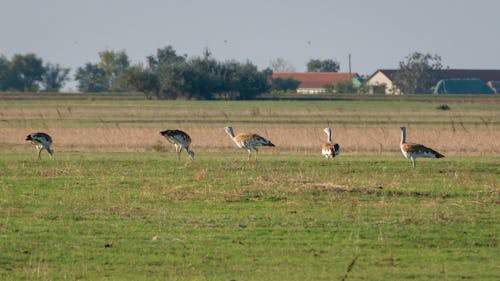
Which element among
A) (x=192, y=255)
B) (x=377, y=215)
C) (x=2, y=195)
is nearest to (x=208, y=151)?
(x=2, y=195)

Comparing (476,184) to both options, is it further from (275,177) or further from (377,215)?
(377,215)

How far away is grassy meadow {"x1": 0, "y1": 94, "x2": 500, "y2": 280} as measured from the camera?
13375mm

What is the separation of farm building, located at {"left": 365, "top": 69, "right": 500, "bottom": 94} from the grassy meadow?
115 metres

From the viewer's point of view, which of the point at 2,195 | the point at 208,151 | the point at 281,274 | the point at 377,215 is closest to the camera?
the point at 281,274

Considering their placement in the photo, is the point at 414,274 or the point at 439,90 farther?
the point at 439,90

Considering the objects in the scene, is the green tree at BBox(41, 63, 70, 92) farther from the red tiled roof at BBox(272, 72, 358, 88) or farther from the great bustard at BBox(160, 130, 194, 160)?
the great bustard at BBox(160, 130, 194, 160)

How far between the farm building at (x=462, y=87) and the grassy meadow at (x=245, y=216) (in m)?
102

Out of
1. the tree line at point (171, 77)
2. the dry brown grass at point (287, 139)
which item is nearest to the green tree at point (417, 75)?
the tree line at point (171, 77)

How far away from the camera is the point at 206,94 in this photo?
97000 millimetres

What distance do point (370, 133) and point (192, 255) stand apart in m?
28.1

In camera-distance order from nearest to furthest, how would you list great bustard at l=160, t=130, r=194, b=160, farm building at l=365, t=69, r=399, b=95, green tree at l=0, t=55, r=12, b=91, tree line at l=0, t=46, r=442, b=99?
1. great bustard at l=160, t=130, r=194, b=160
2. tree line at l=0, t=46, r=442, b=99
3. farm building at l=365, t=69, r=399, b=95
4. green tree at l=0, t=55, r=12, b=91

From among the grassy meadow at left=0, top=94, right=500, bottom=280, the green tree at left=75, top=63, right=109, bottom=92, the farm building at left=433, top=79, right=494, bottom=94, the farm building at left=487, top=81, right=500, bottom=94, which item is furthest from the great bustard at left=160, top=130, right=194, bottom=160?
the green tree at left=75, top=63, right=109, bottom=92

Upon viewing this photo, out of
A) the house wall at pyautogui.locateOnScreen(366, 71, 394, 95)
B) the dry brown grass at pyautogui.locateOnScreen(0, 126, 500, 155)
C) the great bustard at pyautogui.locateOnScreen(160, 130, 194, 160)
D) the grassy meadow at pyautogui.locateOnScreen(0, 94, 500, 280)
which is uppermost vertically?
the great bustard at pyautogui.locateOnScreen(160, 130, 194, 160)

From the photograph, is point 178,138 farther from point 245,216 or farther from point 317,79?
point 317,79
